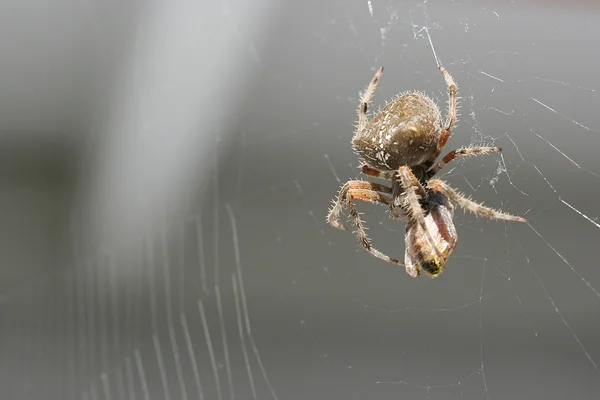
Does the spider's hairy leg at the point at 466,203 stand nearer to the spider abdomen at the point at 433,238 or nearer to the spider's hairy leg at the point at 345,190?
the spider abdomen at the point at 433,238

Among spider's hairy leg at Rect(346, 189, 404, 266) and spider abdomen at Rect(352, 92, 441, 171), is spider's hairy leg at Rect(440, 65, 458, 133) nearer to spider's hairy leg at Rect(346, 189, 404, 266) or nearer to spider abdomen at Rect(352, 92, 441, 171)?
spider abdomen at Rect(352, 92, 441, 171)

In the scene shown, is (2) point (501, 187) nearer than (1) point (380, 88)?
Yes

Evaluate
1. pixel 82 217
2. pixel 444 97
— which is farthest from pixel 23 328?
pixel 444 97

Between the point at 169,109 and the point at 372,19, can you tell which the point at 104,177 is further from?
the point at 372,19

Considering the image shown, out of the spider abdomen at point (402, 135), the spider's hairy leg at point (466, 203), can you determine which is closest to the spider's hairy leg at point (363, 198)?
the spider abdomen at point (402, 135)

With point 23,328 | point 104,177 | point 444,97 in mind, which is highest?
point 444,97

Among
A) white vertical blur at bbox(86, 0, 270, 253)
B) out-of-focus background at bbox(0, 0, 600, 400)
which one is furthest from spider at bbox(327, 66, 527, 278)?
white vertical blur at bbox(86, 0, 270, 253)
